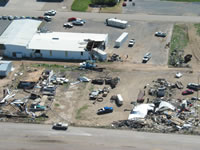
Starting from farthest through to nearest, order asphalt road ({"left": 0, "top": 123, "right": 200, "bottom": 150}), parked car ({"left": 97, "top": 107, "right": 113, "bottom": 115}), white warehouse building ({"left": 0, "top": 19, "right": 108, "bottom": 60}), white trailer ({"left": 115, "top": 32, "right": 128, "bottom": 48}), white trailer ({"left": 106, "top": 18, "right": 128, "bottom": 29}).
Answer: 1. white trailer ({"left": 106, "top": 18, "right": 128, "bottom": 29})
2. white trailer ({"left": 115, "top": 32, "right": 128, "bottom": 48})
3. white warehouse building ({"left": 0, "top": 19, "right": 108, "bottom": 60})
4. parked car ({"left": 97, "top": 107, "right": 113, "bottom": 115})
5. asphalt road ({"left": 0, "top": 123, "right": 200, "bottom": 150})

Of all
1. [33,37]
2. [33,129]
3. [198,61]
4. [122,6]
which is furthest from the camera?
[122,6]

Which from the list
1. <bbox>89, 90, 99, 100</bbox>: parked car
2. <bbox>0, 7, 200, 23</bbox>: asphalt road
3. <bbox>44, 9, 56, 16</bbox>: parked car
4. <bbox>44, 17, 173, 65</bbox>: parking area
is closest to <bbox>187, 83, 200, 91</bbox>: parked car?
<bbox>44, 17, 173, 65</bbox>: parking area

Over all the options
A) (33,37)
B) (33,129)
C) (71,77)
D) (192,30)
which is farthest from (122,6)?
(33,129)

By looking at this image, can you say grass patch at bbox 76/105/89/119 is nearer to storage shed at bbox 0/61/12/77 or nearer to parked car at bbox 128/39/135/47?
storage shed at bbox 0/61/12/77

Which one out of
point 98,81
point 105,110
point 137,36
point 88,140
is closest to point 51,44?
point 98,81

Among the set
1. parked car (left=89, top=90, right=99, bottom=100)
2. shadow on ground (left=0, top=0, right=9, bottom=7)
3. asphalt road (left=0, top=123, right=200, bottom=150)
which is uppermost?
shadow on ground (left=0, top=0, right=9, bottom=7)

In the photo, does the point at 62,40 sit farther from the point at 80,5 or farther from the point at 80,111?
the point at 80,5

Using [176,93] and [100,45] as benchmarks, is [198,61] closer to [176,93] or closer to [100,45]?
[176,93]
